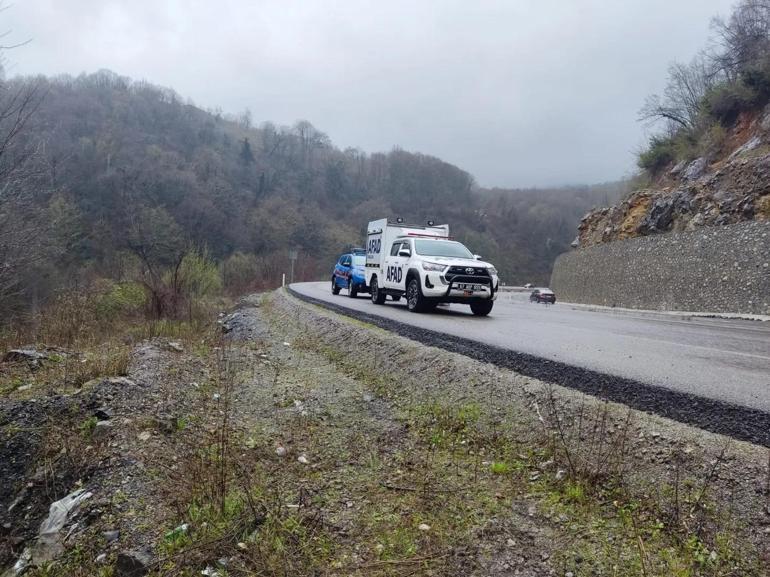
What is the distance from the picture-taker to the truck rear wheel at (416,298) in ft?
46.6

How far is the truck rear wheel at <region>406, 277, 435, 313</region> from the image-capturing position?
14211mm

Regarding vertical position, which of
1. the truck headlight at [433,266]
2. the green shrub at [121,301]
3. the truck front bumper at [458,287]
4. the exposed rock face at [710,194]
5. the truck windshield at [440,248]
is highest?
the exposed rock face at [710,194]

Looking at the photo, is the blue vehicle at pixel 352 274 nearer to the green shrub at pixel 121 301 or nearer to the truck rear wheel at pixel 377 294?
the truck rear wheel at pixel 377 294

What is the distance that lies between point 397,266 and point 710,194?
16.0 metres

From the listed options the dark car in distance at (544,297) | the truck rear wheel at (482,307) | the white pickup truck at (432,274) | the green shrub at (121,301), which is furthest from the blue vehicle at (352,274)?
the dark car in distance at (544,297)

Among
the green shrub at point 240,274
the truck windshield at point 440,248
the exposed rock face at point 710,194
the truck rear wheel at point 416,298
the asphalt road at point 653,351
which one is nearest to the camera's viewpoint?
the asphalt road at point 653,351

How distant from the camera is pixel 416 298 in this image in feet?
47.4

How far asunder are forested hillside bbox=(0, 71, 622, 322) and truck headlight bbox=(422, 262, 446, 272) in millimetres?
7926

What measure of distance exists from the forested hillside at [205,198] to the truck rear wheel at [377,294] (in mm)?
6386

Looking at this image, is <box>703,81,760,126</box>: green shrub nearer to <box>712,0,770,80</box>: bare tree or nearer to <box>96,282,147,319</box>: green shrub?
<box>712,0,770,80</box>: bare tree

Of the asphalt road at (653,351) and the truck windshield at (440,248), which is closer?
the asphalt road at (653,351)

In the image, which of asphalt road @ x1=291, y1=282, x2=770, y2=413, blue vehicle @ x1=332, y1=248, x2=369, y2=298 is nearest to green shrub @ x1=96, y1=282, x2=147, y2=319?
blue vehicle @ x1=332, y1=248, x2=369, y2=298

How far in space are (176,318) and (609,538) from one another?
14471 millimetres

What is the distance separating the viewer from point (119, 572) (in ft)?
11.9
